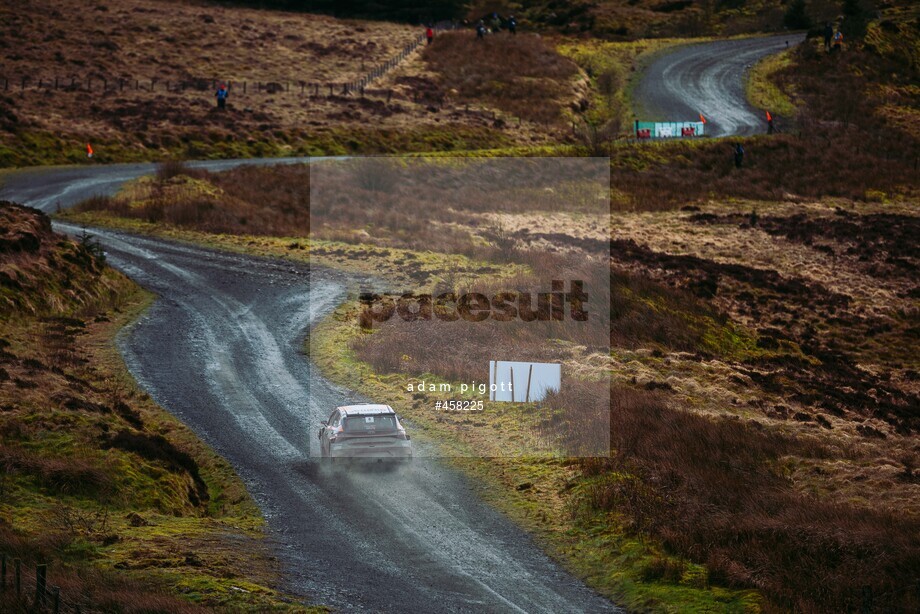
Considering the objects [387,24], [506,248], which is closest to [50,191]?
[506,248]

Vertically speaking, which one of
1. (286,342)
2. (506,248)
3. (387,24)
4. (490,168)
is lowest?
(286,342)

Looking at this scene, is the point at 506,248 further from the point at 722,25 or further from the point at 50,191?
the point at 722,25

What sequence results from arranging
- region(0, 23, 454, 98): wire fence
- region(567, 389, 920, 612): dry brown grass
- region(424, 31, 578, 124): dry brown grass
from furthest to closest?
region(424, 31, 578, 124): dry brown grass → region(0, 23, 454, 98): wire fence → region(567, 389, 920, 612): dry brown grass

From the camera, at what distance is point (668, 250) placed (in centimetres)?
4478

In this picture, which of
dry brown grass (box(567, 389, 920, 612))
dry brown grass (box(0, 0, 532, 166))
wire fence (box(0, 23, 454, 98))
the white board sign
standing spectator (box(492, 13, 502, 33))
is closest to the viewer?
dry brown grass (box(567, 389, 920, 612))

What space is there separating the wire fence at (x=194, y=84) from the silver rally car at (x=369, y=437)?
51.0 meters

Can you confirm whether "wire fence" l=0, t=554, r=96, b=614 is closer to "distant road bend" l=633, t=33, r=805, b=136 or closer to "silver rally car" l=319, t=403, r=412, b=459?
"silver rally car" l=319, t=403, r=412, b=459

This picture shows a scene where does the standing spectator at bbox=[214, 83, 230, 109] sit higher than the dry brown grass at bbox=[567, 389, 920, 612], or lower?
higher

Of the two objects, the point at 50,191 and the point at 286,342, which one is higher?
the point at 50,191

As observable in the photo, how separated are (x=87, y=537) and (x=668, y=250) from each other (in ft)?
112

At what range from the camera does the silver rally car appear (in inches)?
730

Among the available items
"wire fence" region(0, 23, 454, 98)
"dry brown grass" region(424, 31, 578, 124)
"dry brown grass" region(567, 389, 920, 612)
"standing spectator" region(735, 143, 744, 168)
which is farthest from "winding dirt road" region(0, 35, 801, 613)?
"dry brown grass" region(424, 31, 578, 124)

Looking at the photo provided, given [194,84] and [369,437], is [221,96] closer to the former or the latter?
[194,84]

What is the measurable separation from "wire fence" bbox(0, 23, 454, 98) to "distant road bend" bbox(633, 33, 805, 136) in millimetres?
21342
